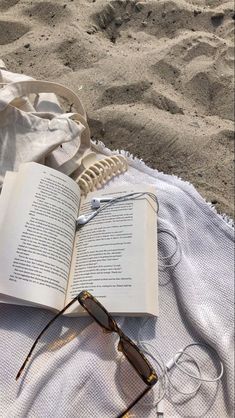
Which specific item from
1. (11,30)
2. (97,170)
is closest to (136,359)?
(97,170)

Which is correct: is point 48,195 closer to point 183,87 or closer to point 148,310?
point 148,310

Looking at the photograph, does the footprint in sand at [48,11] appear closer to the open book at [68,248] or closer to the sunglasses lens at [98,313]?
the open book at [68,248]

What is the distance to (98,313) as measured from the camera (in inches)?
35.1

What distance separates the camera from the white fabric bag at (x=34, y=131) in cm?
109

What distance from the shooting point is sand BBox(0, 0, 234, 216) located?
140 cm

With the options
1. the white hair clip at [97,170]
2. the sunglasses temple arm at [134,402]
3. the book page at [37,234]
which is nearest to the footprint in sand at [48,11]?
the white hair clip at [97,170]

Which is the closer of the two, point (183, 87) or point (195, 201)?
point (195, 201)

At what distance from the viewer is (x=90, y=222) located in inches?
41.6

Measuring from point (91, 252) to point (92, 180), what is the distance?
22cm

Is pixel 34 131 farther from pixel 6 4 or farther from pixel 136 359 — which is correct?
pixel 6 4

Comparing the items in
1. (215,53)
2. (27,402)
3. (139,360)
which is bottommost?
(27,402)

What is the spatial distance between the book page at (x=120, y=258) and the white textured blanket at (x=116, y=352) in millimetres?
58

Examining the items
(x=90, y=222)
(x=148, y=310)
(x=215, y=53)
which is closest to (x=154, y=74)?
(x=215, y=53)

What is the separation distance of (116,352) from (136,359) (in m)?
0.06
